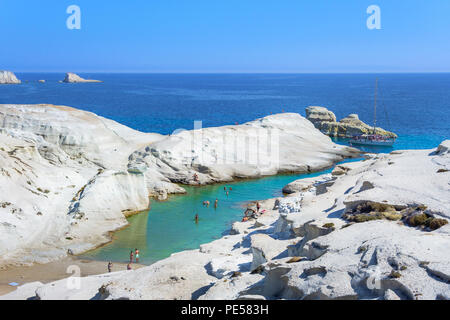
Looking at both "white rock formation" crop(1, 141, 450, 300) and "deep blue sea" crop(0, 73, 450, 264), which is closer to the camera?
"white rock formation" crop(1, 141, 450, 300)

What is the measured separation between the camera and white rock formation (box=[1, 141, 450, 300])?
15.7 metres

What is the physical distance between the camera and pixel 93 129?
162 feet

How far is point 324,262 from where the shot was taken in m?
17.7

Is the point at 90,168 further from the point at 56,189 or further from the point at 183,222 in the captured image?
the point at 183,222

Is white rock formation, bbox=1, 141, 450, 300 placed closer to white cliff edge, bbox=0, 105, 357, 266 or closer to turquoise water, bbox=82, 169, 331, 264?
turquoise water, bbox=82, 169, 331, 264

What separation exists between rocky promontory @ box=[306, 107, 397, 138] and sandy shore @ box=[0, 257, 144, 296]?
59.9 m

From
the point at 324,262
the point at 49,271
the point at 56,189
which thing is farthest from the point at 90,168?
the point at 324,262

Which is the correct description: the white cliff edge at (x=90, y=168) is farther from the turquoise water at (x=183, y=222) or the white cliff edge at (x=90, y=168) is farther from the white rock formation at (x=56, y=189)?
the turquoise water at (x=183, y=222)

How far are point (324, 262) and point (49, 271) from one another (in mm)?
18457

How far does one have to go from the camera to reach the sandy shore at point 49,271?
26.9 m

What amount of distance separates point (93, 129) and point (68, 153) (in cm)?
395

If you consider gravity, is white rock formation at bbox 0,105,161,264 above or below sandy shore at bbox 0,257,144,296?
above

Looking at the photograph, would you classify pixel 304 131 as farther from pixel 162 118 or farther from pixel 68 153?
pixel 162 118

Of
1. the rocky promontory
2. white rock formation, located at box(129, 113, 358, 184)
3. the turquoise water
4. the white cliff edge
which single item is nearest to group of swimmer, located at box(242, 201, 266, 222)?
the turquoise water
